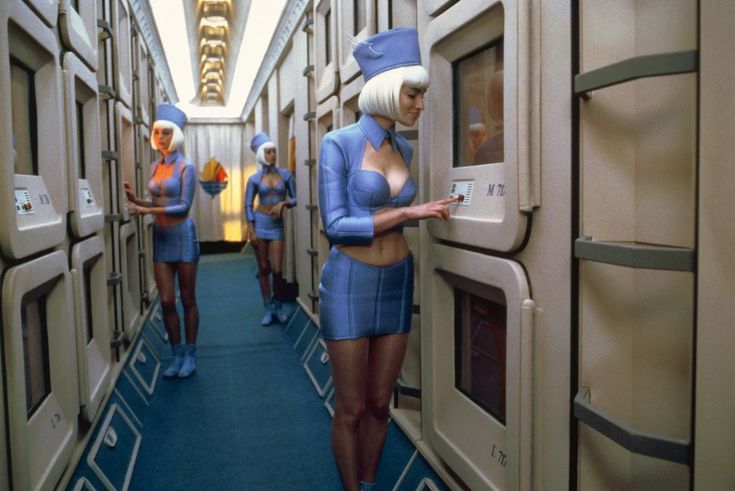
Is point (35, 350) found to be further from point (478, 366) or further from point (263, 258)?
point (263, 258)

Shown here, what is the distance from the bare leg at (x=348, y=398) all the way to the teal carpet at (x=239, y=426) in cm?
50

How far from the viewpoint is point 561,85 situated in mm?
1446

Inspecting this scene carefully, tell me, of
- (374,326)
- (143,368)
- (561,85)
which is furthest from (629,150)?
(143,368)

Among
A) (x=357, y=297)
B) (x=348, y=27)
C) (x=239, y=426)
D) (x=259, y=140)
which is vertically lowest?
(x=239, y=426)

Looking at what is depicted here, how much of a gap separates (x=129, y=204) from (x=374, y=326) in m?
2.21

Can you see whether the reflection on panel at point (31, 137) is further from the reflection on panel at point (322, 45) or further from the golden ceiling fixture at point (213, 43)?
the golden ceiling fixture at point (213, 43)

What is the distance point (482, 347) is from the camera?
2152mm

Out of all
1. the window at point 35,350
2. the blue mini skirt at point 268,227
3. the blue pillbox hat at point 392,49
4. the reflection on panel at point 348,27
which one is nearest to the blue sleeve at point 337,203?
the blue pillbox hat at point 392,49

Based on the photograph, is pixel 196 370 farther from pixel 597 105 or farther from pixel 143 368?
pixel 597 105

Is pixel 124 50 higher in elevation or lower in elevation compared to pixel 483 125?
higher

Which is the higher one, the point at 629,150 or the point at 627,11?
→ the point at 627,11

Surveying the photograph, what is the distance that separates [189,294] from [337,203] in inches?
92.0

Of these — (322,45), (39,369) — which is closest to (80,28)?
(39,369)

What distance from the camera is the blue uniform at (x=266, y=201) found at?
5.38 metres
